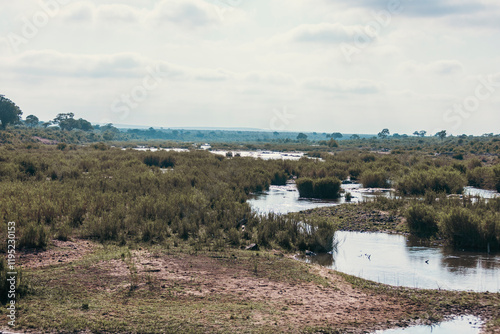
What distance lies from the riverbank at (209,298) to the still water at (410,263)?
108 centimetres

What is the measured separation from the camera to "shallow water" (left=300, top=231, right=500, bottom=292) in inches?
442

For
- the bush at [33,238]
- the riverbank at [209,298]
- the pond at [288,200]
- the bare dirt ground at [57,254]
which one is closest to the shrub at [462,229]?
the riverbank at [209,298]

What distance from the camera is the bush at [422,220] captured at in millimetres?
16922

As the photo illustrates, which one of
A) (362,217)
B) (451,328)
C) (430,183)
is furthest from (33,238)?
(430,183)

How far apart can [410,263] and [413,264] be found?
0.44 ft

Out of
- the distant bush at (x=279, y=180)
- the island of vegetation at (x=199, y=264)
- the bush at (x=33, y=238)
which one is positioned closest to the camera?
the island of vegetation at (x=199, y=264)

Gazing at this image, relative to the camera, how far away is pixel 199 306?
28.9 ft

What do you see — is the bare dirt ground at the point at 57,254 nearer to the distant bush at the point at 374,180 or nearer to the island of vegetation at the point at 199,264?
the island of vegetation at the point at 199,264

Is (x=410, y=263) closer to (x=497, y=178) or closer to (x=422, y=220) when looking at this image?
(x=422, y=220)

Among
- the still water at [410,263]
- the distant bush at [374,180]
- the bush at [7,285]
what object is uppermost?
the distant bush at [374,180]

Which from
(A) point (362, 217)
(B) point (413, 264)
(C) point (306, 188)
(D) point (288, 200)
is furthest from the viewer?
(C) point (306, 188)

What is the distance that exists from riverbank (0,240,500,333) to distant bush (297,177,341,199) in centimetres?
1505

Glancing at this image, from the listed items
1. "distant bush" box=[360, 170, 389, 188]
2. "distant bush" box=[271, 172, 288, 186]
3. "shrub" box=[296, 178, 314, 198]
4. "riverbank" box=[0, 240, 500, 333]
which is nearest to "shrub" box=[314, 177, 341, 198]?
"shrub" box=[296, 178, 314, 198]

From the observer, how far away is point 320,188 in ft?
89.5
